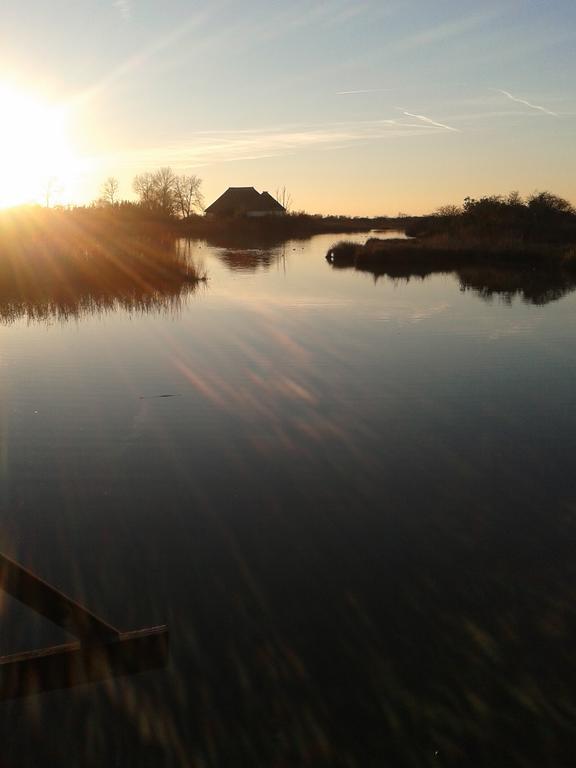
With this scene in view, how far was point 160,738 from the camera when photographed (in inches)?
132

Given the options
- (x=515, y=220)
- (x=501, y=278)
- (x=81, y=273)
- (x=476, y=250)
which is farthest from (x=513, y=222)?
(x=81, y=273)

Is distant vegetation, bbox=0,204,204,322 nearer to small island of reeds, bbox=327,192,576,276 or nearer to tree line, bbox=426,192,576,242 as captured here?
small island of reeds, bbox=327,192,576,276

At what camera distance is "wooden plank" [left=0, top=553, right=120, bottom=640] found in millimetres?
2645

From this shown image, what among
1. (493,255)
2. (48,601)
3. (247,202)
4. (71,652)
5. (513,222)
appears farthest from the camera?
(247,202)

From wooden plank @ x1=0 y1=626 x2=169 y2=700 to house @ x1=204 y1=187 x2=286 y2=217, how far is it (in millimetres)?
73957

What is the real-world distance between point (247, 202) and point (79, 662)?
77.2 meters

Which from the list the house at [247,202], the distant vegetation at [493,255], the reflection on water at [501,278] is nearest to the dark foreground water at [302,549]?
the reflection on water at [501,278]

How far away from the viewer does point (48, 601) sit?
110 inches

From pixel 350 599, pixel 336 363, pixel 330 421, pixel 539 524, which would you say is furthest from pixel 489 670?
pixel 336 363

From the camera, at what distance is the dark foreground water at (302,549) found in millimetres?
3428

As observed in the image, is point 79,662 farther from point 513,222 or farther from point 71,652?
point 513,222

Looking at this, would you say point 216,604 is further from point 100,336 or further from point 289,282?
point 289,282

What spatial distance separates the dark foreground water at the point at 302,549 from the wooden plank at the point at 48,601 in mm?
722

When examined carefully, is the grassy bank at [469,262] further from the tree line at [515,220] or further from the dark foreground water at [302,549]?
the dark foreground water at [302,549]
